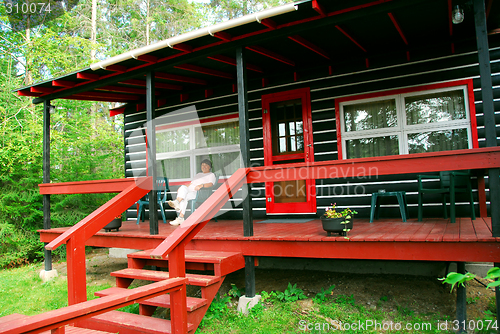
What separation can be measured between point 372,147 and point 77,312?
441cm

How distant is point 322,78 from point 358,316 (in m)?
3.56

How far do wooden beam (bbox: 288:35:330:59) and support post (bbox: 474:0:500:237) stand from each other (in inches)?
71.0

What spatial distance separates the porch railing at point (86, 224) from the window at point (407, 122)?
317cm

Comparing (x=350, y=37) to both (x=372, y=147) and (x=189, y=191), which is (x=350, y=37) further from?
(x=189, y=191)

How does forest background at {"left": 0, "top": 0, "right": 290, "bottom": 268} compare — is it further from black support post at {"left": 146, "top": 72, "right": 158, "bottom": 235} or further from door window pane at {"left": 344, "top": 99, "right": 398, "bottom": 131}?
door window pane at {"left": 344, "top": 99, "right": 398, "bottom": 131}

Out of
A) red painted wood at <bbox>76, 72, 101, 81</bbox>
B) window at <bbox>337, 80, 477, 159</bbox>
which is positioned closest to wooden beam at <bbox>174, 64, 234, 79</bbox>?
red painted wood at <bbox>76, 72, 101, 81</bbox>

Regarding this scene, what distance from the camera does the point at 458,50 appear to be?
181 inches

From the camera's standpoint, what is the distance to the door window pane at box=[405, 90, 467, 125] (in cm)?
466

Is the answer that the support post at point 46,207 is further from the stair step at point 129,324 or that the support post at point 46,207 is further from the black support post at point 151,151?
the stair step at point 129,324

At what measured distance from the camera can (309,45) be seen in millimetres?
4465

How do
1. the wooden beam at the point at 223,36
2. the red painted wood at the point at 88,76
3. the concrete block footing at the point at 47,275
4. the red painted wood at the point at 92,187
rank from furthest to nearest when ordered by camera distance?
the concrete block footing at the point at 47,275 < the red painted wood at the point at 88,76 < the red painted wood at the point at 92,187 < the wooden beam at the point at 223,36

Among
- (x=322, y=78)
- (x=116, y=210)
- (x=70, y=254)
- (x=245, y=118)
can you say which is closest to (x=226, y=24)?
(x=245, y=118)

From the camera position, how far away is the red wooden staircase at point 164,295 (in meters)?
3.03

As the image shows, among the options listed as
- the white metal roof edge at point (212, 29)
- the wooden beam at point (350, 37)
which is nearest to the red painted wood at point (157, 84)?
the white metal roof edge at point (212, 29)
